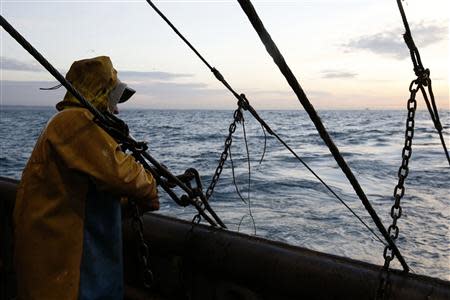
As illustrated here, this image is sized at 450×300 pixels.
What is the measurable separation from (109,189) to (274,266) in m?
1.25

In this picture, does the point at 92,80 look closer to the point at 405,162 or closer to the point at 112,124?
the point at 112,124

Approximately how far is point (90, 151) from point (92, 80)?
0.49 m

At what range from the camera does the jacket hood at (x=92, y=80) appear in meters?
2.27

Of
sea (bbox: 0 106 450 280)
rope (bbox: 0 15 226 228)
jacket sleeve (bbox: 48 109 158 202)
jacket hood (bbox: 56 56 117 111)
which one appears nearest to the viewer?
rope (bbox: 0 15 226 228)

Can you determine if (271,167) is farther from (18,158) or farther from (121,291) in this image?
(121,291)

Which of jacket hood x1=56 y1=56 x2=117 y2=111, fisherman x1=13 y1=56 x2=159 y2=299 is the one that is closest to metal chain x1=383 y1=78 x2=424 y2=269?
fisherman x1=13 y1=56 x2=159 y2=299

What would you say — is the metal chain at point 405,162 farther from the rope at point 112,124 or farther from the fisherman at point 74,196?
the fisherman at point 74,196

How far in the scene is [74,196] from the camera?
2.14m

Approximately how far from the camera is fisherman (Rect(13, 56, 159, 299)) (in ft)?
6.60

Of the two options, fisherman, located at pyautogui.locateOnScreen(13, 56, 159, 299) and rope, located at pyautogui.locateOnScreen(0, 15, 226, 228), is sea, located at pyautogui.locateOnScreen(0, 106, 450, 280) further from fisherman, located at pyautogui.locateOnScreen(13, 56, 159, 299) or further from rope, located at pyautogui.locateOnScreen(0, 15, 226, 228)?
fisherman, located at pyautogui.locateOnScreen(13, 56, 159, 299)

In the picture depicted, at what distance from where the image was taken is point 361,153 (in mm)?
24688

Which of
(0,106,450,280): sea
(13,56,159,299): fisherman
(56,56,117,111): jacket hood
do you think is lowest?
(0,106,450,280): sea

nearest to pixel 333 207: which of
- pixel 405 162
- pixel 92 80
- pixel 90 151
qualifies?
pixel 405 162

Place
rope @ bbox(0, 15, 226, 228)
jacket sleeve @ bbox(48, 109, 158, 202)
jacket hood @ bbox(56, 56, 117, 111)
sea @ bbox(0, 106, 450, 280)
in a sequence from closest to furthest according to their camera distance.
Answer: rope @ bbox(0, 15, 226, 228) → jacket sleeve @ bbox(48, 109, 158, 202) → jacket hood @ bbox(56, 56, 117, 111) → sea @ bbox(0, 106, 450, 280)
